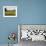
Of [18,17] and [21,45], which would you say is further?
[18,17]

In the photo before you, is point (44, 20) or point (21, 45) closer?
point (21, 45)

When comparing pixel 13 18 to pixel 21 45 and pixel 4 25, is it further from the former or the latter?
pixel 21 45

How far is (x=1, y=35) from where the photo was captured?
4.40 meters

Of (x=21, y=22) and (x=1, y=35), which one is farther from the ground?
(x=21, y=22)

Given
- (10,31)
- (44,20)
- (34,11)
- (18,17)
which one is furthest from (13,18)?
(44,20)

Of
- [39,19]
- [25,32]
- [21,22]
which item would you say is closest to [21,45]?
[25,32]

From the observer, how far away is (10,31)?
442cm

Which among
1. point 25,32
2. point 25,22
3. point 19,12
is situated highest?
point 19,12

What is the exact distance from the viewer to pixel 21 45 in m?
3.93

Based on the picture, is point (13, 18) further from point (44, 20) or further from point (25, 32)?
point (44, 20)

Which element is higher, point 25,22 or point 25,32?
point 25,22

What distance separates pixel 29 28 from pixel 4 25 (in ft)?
2.88

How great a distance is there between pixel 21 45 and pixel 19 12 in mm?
1174

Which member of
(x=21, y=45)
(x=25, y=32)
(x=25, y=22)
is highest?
(x=25, y=22)
